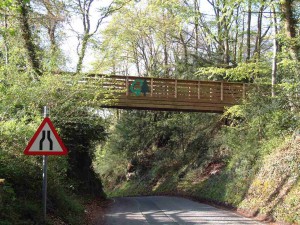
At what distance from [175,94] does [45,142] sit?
53.2ft

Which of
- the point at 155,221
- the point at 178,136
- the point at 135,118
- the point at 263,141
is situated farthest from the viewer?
the point at 135,118

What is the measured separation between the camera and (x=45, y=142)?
23.4 ft

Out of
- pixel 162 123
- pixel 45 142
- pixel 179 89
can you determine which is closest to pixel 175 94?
pixel 179 89

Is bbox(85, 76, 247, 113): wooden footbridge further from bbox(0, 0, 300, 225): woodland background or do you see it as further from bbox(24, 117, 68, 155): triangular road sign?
bbox(24, 117, 68, 155): triangular road sign

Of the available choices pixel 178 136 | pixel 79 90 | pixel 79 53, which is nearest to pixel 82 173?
pixel 79 90

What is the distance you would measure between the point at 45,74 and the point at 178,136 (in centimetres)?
1780

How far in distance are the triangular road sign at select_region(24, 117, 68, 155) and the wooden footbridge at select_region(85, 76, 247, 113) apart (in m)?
14.2

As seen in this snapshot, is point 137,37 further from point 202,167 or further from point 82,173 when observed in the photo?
point 82,173

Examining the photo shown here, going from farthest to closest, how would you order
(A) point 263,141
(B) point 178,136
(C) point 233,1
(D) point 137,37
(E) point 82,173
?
(D) point 137,37, (B) point 178,136, (E) point 82,173, (A) point 263,141, (C) point 233,1

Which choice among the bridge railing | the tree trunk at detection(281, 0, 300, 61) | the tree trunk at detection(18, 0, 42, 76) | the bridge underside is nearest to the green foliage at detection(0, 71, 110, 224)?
the tree trunk at detection(18, 0, 42, 76)

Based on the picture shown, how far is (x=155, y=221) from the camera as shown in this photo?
38.4 ft

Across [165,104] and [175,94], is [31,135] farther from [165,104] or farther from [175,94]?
[175,94]

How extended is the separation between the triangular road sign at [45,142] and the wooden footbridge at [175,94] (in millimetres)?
14204

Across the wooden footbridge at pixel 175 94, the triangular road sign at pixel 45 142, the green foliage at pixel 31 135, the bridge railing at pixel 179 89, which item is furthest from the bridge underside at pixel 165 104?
the triangular road sign at pixel 45 142
